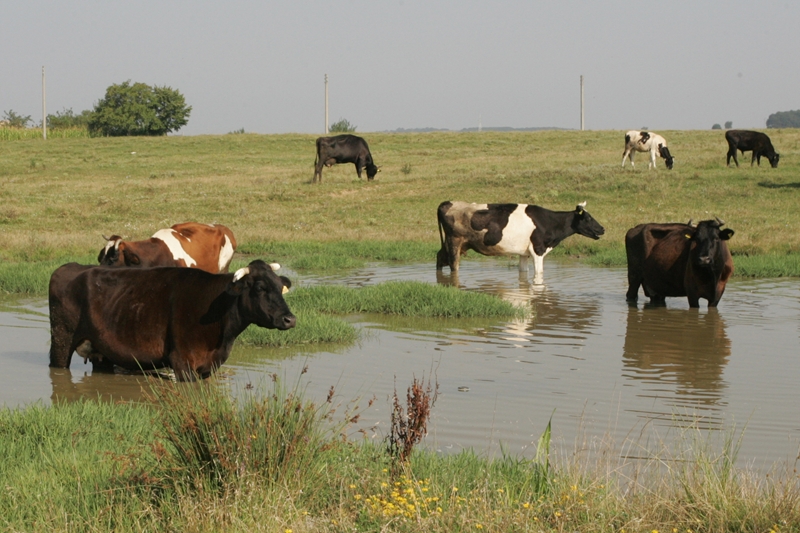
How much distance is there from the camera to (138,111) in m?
77.1

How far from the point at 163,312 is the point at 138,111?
7222 centimetres

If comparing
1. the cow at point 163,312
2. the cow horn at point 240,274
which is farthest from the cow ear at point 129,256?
the cow horn at point 240,274

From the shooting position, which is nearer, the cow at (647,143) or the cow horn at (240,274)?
the cow horn at (240,274)

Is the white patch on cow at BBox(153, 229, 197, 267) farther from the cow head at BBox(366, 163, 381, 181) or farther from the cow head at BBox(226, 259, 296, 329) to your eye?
the cow head at BBox(366, 163, 381, 181)

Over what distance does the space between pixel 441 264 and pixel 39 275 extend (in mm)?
6807

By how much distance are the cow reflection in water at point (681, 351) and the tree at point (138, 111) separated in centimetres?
6816

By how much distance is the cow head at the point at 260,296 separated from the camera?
804cm

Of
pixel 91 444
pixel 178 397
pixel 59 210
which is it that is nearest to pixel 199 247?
pixel 91 444

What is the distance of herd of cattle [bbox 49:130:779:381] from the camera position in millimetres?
8211

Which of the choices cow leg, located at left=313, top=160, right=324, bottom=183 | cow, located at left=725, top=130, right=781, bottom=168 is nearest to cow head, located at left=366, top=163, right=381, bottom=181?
cow leg, located at left=313, top=160, right=324, bottom=183

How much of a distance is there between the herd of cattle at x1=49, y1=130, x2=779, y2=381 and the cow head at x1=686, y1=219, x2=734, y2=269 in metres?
0.01

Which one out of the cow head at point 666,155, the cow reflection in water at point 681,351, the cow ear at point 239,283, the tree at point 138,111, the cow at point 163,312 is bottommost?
the cow reflection in water at point 681,351

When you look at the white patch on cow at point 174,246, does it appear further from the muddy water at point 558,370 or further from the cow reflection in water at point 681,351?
the cow reflection in water at point 681,351

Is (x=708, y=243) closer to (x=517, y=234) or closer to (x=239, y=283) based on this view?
(x=517, y=234)
